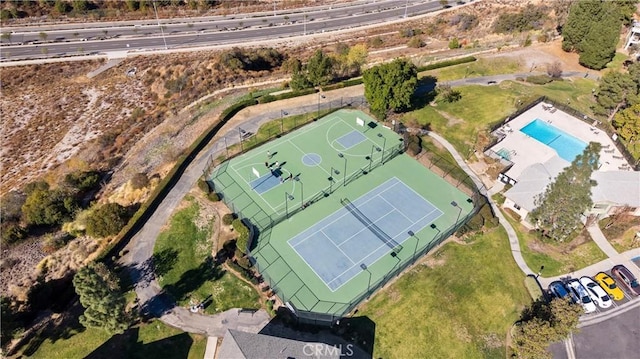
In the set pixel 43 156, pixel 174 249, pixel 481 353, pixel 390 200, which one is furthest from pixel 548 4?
pixel 43 156

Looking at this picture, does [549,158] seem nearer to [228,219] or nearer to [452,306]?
[452,306]

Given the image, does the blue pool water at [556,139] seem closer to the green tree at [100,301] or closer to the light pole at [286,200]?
the light pole at [286,200]

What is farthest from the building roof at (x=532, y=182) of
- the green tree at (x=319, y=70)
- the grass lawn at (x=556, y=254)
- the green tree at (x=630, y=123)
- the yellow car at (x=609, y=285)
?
the green tree at (x=319, y=70)

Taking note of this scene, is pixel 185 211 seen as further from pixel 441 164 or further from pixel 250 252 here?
pixel 441 164

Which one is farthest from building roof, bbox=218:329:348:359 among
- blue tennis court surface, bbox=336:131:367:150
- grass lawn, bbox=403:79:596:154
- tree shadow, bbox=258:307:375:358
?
grass lawn, bbox=403:79:596:154

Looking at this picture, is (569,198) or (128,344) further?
(569,198)

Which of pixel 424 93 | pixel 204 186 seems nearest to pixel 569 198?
pixel 424 93
